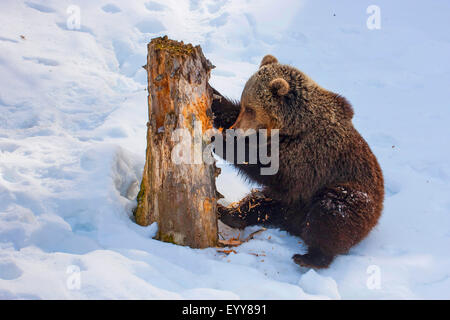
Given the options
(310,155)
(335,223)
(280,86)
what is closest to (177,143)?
(280,86)

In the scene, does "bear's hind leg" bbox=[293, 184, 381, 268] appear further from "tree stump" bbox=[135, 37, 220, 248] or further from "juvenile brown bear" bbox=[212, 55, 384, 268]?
"tree stump" bbox=[135, 37, 220, 248]

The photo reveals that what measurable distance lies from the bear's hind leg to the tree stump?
3.45 ft

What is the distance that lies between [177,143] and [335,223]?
1732 mm

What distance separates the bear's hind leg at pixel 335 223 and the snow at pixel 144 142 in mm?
154

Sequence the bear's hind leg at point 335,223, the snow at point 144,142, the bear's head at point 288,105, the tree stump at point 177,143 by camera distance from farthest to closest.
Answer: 1. the bear's head at point 288,105
2. the bear's hind leg at point 335,223
3. the tree stump at point 177,143
4. the snow at point 144,142

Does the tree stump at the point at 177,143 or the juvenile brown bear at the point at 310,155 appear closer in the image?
the tree stump at the point at 177,143

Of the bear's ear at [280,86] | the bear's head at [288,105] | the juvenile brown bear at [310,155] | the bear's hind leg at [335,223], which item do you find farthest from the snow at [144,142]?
the bear's ear at [280,86]

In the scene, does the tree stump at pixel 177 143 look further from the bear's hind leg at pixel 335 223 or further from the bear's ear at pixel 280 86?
the bear's hind leg at pixel 335 223

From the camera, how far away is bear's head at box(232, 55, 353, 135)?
4.11m

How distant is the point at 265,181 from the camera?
418 cm

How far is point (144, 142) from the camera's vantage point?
547 centimetres

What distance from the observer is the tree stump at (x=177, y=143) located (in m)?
3.37

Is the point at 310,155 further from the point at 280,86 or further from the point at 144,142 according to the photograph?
the point at 144,142
